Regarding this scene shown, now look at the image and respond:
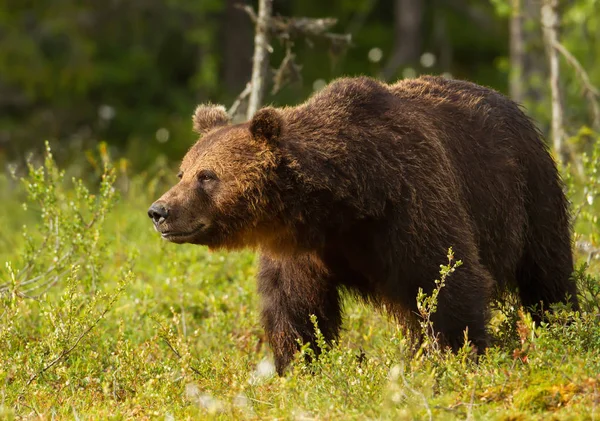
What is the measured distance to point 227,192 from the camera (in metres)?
5.70

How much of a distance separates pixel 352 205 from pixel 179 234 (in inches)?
40.1

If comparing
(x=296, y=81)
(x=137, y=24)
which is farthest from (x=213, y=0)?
(x=296, y=81)

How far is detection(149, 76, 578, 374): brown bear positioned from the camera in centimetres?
552

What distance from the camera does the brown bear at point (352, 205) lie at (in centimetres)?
552

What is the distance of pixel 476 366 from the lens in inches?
205

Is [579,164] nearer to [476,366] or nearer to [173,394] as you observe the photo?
[476,366]

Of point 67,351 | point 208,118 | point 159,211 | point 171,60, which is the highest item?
point 208,118

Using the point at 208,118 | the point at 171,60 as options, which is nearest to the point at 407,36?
the point at 171,60

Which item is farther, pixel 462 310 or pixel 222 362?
pixel 222 362

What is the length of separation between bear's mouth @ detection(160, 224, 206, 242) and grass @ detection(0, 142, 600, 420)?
0.33m

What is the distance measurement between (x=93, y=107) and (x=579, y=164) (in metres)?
12.5

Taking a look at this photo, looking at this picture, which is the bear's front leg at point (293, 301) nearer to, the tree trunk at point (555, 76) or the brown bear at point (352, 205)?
the brown bear at point (352, 205)

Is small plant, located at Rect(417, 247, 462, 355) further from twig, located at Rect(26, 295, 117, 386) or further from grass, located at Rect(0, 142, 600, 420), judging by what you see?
twig, located at Rect(26, 295, 117, 386)

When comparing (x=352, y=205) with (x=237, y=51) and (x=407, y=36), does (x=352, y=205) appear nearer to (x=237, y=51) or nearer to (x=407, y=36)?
(x=237, y=51)
